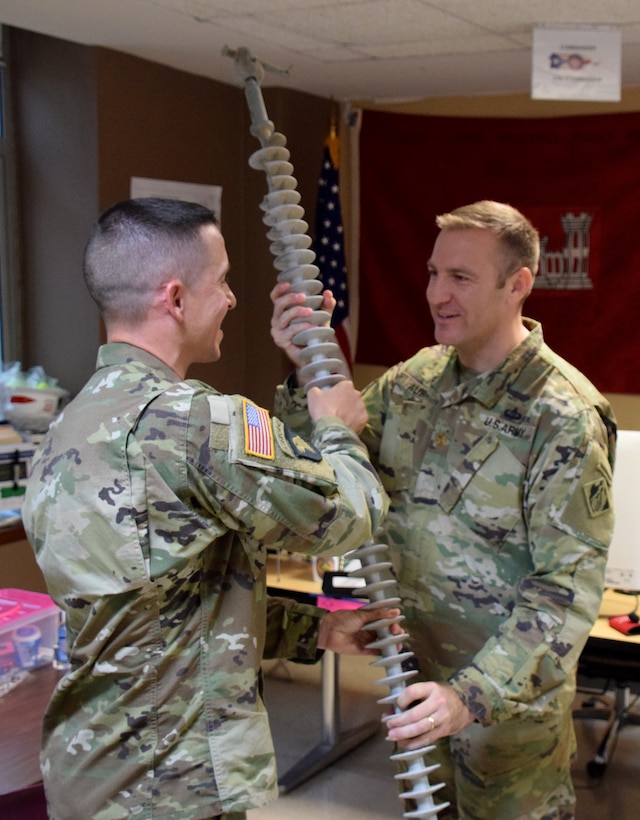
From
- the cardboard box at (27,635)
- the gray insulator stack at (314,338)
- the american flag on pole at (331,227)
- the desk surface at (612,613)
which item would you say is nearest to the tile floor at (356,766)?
the desk surface at (612,613)

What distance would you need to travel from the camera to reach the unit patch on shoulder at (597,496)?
1.76 meters

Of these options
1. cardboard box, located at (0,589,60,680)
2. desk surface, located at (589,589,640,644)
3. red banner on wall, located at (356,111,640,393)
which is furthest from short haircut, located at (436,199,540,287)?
red banner on wall, located at (356,111,640,393)

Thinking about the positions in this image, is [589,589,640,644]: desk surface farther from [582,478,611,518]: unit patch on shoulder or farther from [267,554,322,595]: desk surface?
[582,478,611,518]: unit patch on shoulder

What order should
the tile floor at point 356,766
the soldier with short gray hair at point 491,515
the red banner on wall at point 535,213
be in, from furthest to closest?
1. the red banner on wall at point 535,213
2. the tile floor at point 356,766
3. the soldier with short gray hair at point 491,515

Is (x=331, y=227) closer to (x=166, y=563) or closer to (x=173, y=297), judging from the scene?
(x=173, y=297)

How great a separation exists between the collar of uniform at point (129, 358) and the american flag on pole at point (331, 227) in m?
3.32

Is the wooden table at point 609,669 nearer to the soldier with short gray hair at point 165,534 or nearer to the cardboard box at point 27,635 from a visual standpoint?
the cardboard box at point 27,635

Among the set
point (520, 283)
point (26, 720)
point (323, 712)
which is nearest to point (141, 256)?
point (520, 283)

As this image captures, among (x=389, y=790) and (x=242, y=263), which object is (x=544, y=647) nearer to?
(x=389, y=790)

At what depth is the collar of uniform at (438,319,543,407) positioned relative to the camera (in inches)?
76.7

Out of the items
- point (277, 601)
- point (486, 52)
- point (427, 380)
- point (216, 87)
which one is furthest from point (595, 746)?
point (216, 87)

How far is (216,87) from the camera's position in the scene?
4.35m

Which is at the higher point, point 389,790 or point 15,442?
point 15,442

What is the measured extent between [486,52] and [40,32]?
1711 millimetres
